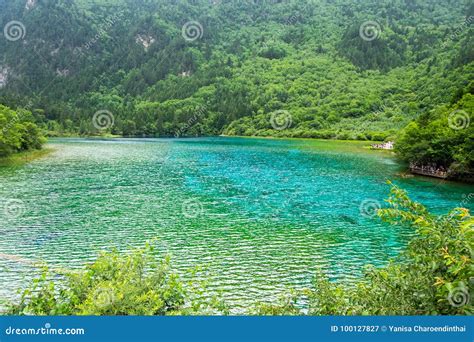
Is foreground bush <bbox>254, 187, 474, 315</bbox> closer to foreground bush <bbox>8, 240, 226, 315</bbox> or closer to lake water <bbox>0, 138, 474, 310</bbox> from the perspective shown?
foreground bush <bbox>8, 240, 226, 315</bbox>

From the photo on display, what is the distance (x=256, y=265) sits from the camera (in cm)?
2341

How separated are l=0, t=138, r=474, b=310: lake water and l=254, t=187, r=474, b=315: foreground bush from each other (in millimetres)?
7253

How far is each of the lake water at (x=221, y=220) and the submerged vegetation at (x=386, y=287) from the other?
6917 mm

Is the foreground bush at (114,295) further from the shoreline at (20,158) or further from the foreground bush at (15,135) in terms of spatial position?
the foreground bush at (15,135)

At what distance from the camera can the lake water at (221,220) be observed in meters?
23.0

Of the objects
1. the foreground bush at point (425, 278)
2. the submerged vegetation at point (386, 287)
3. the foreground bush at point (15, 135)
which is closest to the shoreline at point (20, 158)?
the foreground bush at point (15, 135)

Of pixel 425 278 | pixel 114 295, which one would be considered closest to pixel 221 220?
pixel 114 295

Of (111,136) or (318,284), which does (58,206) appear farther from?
(111,136)

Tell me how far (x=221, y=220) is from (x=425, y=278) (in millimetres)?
24736

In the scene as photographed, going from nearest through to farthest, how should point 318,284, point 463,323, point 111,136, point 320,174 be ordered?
point 463,323 < point 318,284 < point 320,174 < point 111,136

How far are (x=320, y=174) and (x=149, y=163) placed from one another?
93.2ft

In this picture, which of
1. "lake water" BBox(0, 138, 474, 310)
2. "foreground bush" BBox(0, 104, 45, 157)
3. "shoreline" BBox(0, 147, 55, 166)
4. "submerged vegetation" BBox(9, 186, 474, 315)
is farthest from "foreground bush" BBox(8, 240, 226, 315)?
"foreground bush" BBox(0, 104, 45, 157)

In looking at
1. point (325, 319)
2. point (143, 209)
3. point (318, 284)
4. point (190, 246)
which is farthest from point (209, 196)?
point (325, 319)

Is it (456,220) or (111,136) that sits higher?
(456,220)
